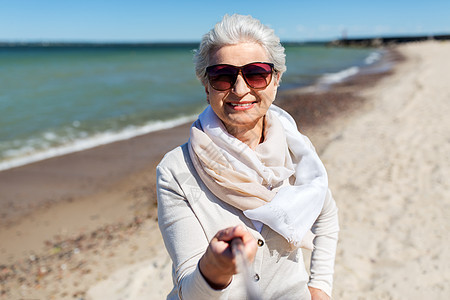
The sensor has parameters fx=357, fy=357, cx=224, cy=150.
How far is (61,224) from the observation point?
580 cm

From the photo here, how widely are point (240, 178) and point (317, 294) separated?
34.2 inches

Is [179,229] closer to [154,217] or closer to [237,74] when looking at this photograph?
[237,74]

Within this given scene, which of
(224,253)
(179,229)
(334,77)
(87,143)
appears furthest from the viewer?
(334,77)

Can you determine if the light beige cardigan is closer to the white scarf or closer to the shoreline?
the white scarf

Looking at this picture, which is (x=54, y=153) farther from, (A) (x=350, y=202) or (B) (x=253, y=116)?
(B) (x=253, y=116)

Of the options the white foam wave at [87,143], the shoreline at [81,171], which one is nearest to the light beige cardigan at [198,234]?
the shoreline at [81,171]

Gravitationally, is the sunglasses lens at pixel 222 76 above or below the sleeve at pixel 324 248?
above

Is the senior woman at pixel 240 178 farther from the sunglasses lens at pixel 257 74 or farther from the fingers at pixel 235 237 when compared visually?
the fingers at pixel 235 237

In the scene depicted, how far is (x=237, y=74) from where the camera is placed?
164cm

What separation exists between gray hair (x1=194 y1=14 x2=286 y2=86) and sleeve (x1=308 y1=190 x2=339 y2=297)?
90cm

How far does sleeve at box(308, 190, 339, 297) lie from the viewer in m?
2.02

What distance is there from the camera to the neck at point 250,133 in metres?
1.77

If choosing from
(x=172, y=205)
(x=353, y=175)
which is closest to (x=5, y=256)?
(x=172, y=205)

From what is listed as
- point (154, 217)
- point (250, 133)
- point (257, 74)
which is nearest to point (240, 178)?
point (250, 133)
